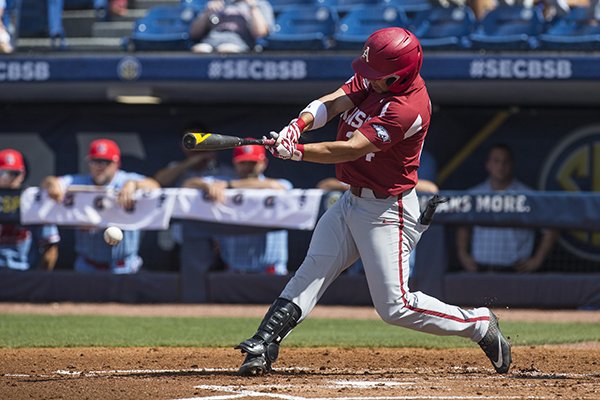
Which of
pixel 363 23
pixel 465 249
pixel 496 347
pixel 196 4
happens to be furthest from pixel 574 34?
pixel 496 347

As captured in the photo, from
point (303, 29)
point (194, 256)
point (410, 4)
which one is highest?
point (410, 4)

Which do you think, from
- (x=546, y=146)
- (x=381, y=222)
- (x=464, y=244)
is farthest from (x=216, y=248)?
(x=381, y=222)

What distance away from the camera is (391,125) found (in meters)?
4.84

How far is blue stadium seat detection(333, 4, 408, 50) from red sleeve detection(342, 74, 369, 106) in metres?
5.10

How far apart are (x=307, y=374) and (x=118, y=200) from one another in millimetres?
4644

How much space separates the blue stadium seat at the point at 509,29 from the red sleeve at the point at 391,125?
17.4 feet

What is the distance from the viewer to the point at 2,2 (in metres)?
11.8

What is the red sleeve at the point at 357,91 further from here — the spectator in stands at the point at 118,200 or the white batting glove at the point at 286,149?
the spectator in stands at the point at 118,200

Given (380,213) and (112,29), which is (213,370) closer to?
(380,213)

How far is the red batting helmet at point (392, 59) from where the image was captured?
493 centimetres

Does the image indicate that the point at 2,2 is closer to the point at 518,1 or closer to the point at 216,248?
the point at 216,248

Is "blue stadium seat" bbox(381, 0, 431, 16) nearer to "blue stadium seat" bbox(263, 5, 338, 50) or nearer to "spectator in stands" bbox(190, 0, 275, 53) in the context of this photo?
"blue stadium seat" bbox(263, 5, 338, 50)

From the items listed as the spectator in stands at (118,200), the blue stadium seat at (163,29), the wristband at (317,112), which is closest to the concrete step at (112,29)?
the blue stadium seat at (163,29)

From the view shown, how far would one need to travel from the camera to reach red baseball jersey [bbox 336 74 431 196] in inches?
193
